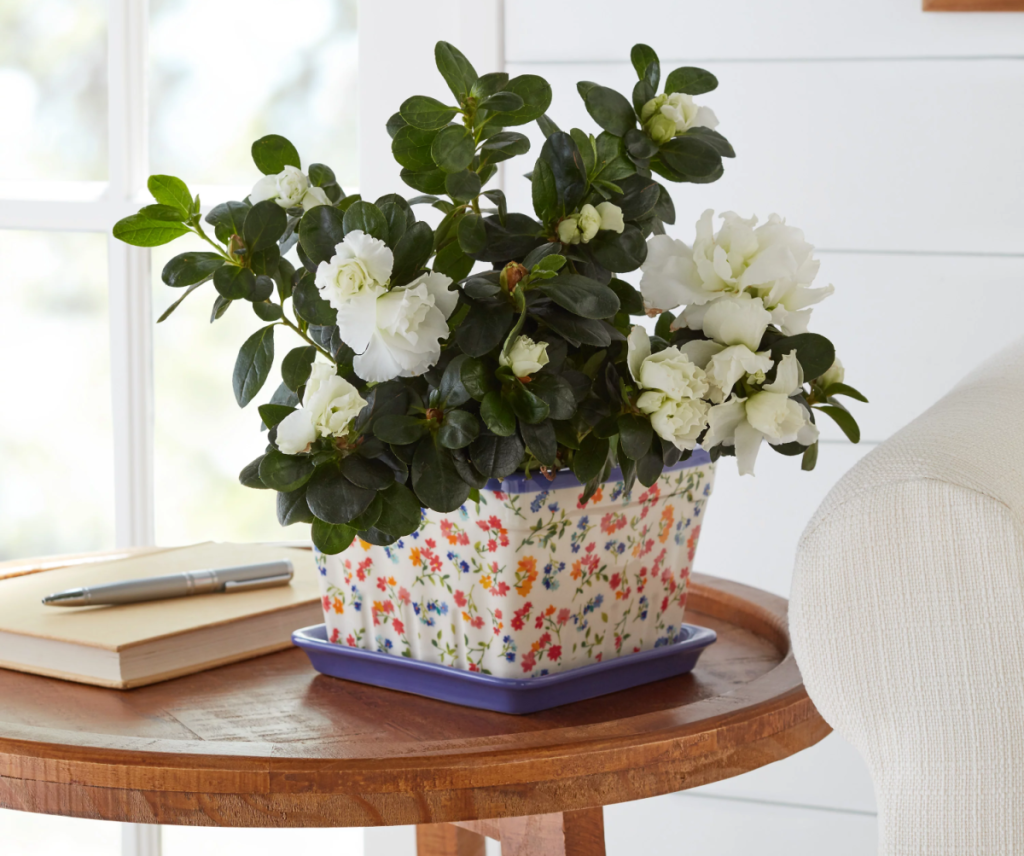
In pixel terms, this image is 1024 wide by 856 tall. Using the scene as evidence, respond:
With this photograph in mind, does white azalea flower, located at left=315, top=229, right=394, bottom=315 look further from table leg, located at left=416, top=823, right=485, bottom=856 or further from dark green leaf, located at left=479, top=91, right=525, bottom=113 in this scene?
table leg, located at left=416, top=823, right=485, bottom=856

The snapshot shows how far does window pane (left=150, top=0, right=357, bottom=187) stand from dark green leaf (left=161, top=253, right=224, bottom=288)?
3.38ft

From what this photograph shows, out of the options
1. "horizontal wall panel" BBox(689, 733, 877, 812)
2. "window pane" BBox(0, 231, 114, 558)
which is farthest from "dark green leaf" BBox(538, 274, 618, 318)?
"window pane" BBox(0, 231, 114, 558)

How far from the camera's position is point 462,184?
0.61 meters

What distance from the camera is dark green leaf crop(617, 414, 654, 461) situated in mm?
583

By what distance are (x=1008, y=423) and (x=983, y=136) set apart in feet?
2.54

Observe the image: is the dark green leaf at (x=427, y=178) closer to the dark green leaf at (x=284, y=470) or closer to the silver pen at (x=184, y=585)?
the dark green leaf at (x=284, y=470)

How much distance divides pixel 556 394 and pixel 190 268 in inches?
8.3

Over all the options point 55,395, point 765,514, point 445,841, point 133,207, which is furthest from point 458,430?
point 55,395

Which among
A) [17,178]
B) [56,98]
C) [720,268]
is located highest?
[56,98]

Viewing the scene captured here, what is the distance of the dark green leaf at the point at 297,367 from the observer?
0.64 metres

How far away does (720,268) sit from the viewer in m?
0.61

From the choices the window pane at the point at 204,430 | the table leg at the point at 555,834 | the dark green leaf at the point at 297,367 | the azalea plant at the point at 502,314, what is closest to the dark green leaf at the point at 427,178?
the azalea plant at the point at 502,314

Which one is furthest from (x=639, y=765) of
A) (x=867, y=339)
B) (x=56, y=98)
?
(x=56, y=98)

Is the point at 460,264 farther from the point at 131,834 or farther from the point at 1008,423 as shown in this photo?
the point at 131,834
